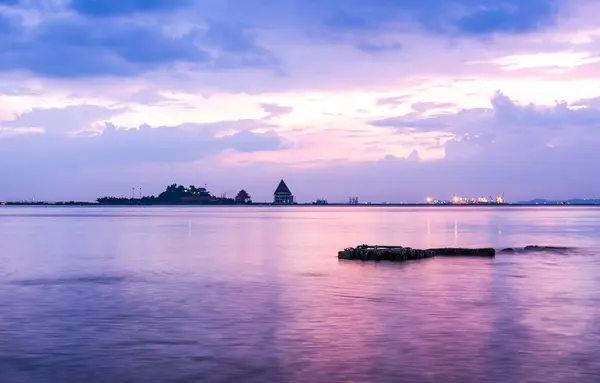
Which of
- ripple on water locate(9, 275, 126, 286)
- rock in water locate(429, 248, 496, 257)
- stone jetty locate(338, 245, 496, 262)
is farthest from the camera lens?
rock in water locate(429, 248, 496, 257)

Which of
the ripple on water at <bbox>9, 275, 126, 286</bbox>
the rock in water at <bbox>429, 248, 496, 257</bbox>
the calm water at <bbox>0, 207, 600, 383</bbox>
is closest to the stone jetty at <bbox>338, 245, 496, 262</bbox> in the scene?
the rock in water at <bbox>429, 248, 496, 257</bbox>

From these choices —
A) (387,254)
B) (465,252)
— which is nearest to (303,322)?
(387,254)

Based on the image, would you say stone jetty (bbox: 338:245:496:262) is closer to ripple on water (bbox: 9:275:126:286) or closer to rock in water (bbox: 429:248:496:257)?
rock in water (bbox: 429:248:496:257)

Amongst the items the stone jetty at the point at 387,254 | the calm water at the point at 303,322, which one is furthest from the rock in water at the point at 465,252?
the calm water at the point at 303,322

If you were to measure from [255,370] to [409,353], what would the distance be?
4.92 meters

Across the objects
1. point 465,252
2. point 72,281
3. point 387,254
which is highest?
point 387,254

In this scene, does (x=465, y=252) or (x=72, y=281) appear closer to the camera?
(x=72, y=281)

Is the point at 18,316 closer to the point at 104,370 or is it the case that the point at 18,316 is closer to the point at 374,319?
the point at 104,370

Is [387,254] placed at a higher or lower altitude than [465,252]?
higher

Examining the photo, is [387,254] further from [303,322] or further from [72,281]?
[303,322]

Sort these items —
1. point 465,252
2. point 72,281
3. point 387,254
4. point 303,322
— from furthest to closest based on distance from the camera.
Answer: point 465,252
point 387,254
point 72,281
point 303,322

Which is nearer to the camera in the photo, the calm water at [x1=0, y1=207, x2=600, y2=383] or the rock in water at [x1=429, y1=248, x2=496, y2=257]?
the calm water at [x1=0, y1=207, x2=600, y2=383]

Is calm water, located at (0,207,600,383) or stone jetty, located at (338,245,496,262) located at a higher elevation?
stone jetty, located at (338,245,496,262)

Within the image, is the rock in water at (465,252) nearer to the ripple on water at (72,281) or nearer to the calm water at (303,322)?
the calm water at (303,322)
